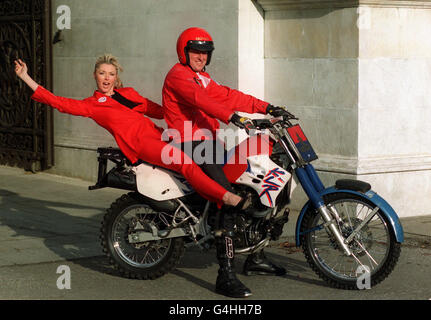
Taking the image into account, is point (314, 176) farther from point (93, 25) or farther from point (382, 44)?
point (93, 25)

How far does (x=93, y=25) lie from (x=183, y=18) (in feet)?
5.96

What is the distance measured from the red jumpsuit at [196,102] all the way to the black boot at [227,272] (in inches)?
30.8

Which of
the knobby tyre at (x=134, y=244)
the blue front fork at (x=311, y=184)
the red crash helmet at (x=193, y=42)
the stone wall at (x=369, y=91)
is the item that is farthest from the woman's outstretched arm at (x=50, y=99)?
the stone wall at (x=369, y=91)

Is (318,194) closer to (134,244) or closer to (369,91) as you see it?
(134,244)

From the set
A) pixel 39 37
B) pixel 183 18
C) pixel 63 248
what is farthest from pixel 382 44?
pixel 39 37

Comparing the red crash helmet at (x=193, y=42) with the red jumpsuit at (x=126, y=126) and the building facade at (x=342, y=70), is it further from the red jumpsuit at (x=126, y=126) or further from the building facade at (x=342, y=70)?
the building facade at (x=342, y=70)

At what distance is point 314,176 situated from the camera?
231 inches

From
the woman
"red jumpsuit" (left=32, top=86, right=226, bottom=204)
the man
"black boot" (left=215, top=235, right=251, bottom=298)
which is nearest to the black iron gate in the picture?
the woman

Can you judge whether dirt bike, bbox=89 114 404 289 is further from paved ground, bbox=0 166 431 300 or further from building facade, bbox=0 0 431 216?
building facade, bbox=0 0 431 216

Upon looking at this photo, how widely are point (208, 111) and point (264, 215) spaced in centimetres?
82

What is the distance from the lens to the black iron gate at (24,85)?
38.6 feet

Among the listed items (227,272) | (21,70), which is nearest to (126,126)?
(21,70)
